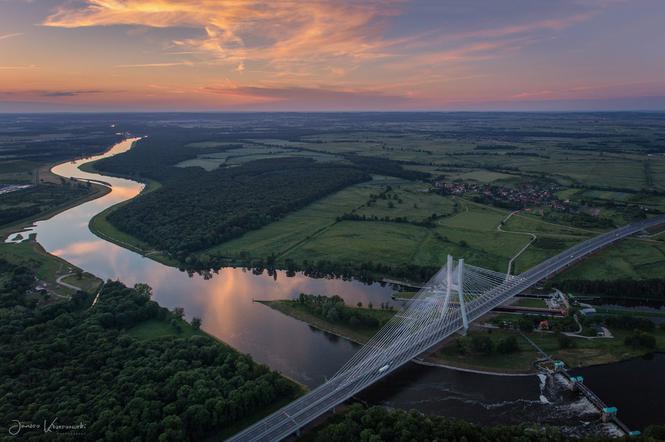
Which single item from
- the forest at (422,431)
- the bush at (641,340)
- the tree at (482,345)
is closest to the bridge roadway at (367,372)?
the tree at (482,345)

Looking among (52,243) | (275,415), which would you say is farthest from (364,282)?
(52,243)

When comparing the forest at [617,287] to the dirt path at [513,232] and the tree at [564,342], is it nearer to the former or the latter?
the dirt path at [513,232]

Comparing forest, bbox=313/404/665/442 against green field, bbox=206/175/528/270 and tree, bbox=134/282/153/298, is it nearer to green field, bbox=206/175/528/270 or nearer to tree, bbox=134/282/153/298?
tree, bbox=134/282/153/298

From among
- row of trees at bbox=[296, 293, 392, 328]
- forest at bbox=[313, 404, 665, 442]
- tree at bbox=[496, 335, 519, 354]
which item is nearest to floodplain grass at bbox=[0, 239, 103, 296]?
row of trees at bbox=[296, 293, 392, 328]

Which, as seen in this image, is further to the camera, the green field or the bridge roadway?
the green field

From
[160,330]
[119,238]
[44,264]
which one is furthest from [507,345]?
[119,238]

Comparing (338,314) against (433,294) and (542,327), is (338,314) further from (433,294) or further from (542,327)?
(542,327)
